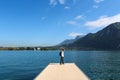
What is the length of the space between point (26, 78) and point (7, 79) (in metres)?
3.70

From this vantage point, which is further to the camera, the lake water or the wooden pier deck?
the lake water

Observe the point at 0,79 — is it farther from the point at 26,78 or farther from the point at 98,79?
the point at 98,79

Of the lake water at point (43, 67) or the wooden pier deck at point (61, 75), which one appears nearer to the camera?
the wooden pier deck at point (61, 75)

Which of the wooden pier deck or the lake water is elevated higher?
the wooden pier deck

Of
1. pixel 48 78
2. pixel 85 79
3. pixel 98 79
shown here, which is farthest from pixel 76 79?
pixel 98 79

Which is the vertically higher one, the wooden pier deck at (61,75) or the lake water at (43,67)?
the wooden pier deck at (61,75)

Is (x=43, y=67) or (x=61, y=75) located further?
(x=43, y=67)

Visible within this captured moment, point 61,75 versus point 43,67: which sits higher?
point 61,75

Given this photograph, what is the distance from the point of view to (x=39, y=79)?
961 inches

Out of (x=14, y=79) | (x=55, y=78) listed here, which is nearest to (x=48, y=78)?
(x=55, y=78)

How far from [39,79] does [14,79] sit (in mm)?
20808

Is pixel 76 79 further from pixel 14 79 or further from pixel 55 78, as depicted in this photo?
pixel 14 79

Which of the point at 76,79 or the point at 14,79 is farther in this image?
the point at 14,79

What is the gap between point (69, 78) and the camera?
2503 centimetres
